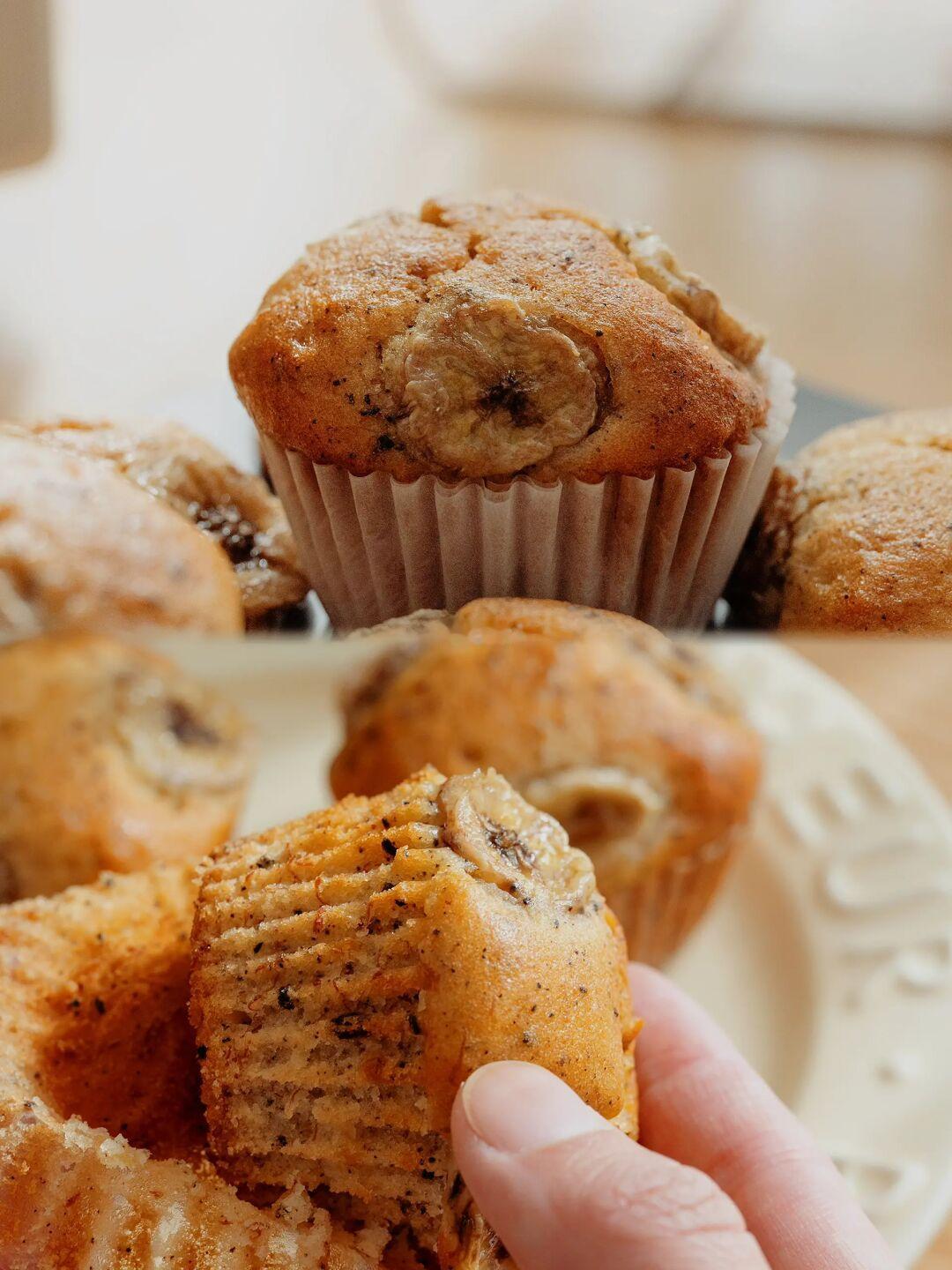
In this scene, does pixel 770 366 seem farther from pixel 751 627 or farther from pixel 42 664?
pixel 42 664

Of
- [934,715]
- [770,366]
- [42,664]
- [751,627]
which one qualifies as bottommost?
[934,715]

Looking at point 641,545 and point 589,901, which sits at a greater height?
point 641,545

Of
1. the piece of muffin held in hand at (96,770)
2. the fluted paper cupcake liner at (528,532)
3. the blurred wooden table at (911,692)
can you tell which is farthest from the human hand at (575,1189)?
the blurred wooden table at (911,692)

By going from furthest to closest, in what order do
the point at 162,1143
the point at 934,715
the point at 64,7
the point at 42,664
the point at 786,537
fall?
1. the point at 934,715
2. the point at 42,664
3. the point at 162,1143
4. the point at 786,537
5. the point at 64,7

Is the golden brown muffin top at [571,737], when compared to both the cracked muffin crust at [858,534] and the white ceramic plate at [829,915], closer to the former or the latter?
the white ceramic plate at [829,915]

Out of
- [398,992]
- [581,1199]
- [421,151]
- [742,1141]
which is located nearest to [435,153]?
[421,151]

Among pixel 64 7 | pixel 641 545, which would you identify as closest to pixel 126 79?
pixel 64 7
